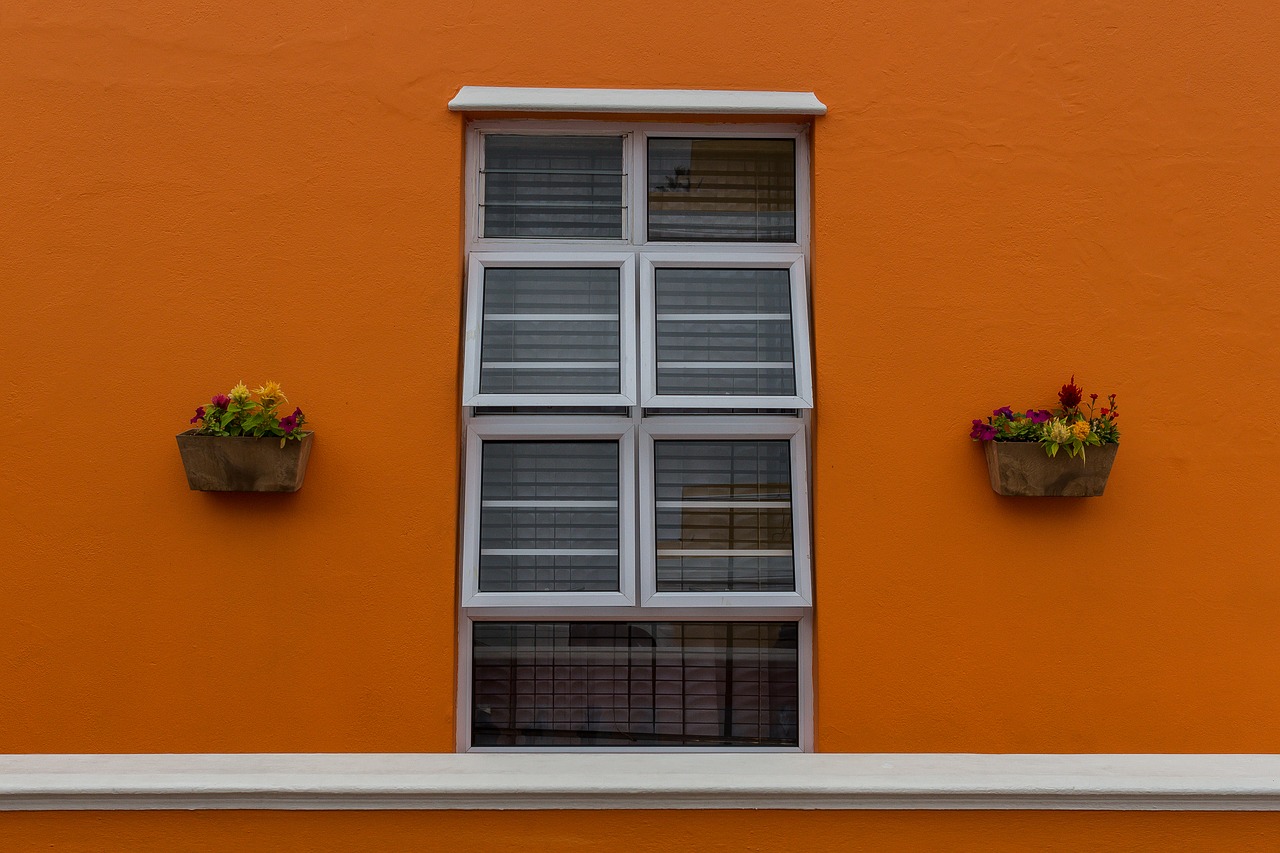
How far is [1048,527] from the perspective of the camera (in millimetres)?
2609

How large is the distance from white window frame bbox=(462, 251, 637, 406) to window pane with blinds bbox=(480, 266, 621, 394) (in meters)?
0.02

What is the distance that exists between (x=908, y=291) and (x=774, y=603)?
0.97 metres

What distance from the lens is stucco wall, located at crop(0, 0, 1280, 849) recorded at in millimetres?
2547

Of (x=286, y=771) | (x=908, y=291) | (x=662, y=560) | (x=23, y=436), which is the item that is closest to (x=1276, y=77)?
(x=908, y=291)

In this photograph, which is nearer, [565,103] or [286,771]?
[286,771]

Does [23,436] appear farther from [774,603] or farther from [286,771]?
[774,603]

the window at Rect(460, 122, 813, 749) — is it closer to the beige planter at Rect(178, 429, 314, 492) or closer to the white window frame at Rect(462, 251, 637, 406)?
the white window frame at Rect(462, 251, 637, 406)

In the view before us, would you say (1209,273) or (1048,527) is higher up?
(1209,273)

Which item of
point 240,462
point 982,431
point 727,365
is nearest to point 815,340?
A: point 727,365

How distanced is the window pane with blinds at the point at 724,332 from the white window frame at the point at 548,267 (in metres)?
0.10

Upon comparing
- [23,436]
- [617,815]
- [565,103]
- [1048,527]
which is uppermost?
[565,103]

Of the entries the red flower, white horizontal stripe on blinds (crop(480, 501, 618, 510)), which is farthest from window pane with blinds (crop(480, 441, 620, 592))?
the red flower

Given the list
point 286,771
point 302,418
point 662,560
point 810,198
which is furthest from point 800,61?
point 286,771

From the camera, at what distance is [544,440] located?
269 centimetres
